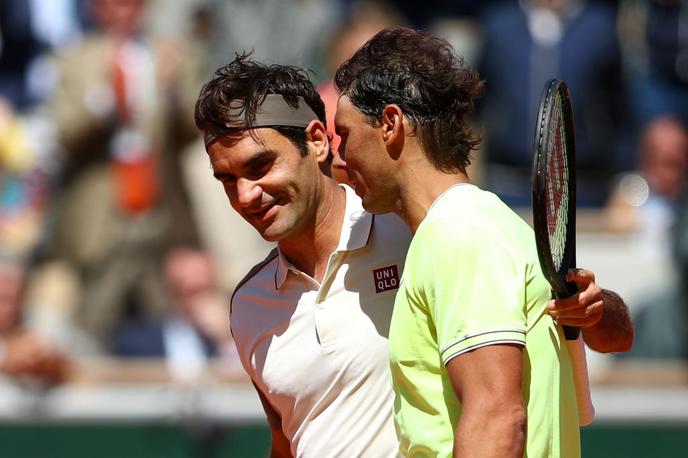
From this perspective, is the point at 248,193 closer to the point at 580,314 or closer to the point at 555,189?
the point at 555,189

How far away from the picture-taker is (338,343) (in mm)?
3279

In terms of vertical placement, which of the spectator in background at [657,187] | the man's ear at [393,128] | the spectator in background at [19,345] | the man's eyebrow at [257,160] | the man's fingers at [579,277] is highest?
the man's ear at [393,128]

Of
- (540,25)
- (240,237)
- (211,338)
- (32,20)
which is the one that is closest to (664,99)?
(540,25)

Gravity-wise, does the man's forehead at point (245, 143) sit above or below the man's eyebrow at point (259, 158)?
above

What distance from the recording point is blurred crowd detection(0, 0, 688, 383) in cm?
752

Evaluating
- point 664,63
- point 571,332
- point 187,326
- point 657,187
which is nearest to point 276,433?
point 571,332

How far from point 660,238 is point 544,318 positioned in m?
4.77

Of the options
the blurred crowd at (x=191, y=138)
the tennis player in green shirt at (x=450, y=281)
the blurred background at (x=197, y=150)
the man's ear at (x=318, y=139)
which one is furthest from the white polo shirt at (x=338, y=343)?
the blurred crowd at (x=191, y=138)

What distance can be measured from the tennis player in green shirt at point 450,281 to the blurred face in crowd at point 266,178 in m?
0.31

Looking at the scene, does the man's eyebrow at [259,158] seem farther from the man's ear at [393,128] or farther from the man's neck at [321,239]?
the man's ear at [393,128]

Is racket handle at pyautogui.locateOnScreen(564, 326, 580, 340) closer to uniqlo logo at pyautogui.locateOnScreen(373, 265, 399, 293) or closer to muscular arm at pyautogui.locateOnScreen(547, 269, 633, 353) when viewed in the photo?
muscular arm at pyautogui.locateOnScreen(547, 269, 633, 353)

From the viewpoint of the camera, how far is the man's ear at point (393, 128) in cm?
283

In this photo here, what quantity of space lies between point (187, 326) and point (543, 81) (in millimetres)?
2458

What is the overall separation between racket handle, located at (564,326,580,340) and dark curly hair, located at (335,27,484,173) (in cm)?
41
